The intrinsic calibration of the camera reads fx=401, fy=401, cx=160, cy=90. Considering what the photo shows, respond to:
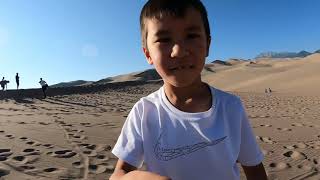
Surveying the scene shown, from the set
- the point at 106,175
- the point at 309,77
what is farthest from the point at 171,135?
the point at 309,77

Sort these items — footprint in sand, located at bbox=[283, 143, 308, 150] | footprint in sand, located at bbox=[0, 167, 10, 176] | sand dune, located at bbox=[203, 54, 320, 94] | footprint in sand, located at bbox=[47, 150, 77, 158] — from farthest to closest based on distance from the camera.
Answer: sand dune, located at bbox=[203, 54, 320, 94] → footprint in sand, located at bbox=[283, 143, 308, 150] → footprint in sand, located at bbox=[47, 150, 77, 158] → footprint in sand, located at bbox=[0, 167, 10, 176]

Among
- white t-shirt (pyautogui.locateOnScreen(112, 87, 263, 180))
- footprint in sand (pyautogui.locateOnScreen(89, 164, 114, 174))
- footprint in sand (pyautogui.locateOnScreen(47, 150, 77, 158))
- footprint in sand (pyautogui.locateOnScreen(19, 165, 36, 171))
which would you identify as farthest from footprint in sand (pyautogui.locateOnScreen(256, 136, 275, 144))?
white t-shirt (pyautogui.locateOnScreen(112, 87, 263, 180))

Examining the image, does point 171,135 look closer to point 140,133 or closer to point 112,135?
point 140,133

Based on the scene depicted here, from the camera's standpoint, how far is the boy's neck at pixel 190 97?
5.86 feet

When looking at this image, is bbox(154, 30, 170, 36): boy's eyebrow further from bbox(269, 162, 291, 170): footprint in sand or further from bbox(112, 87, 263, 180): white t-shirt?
bbox(269, 162, 291, 170): footprint in sand

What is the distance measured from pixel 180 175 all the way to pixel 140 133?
0.82 ft

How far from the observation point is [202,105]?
180 centimetres

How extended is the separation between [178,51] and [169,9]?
18 centimetres

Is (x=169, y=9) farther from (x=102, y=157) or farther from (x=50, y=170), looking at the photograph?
(x=102, y=157)

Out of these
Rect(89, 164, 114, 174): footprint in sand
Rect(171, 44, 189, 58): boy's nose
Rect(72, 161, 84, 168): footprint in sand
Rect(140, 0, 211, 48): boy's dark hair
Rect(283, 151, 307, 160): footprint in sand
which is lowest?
Rect(283, 151, 307, 160): footprint in sand

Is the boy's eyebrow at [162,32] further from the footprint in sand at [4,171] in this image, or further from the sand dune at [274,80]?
the sand dune at [274,80]

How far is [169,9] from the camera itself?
1632mm

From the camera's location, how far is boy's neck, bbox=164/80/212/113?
1785mm

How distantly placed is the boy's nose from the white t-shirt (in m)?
0.26
